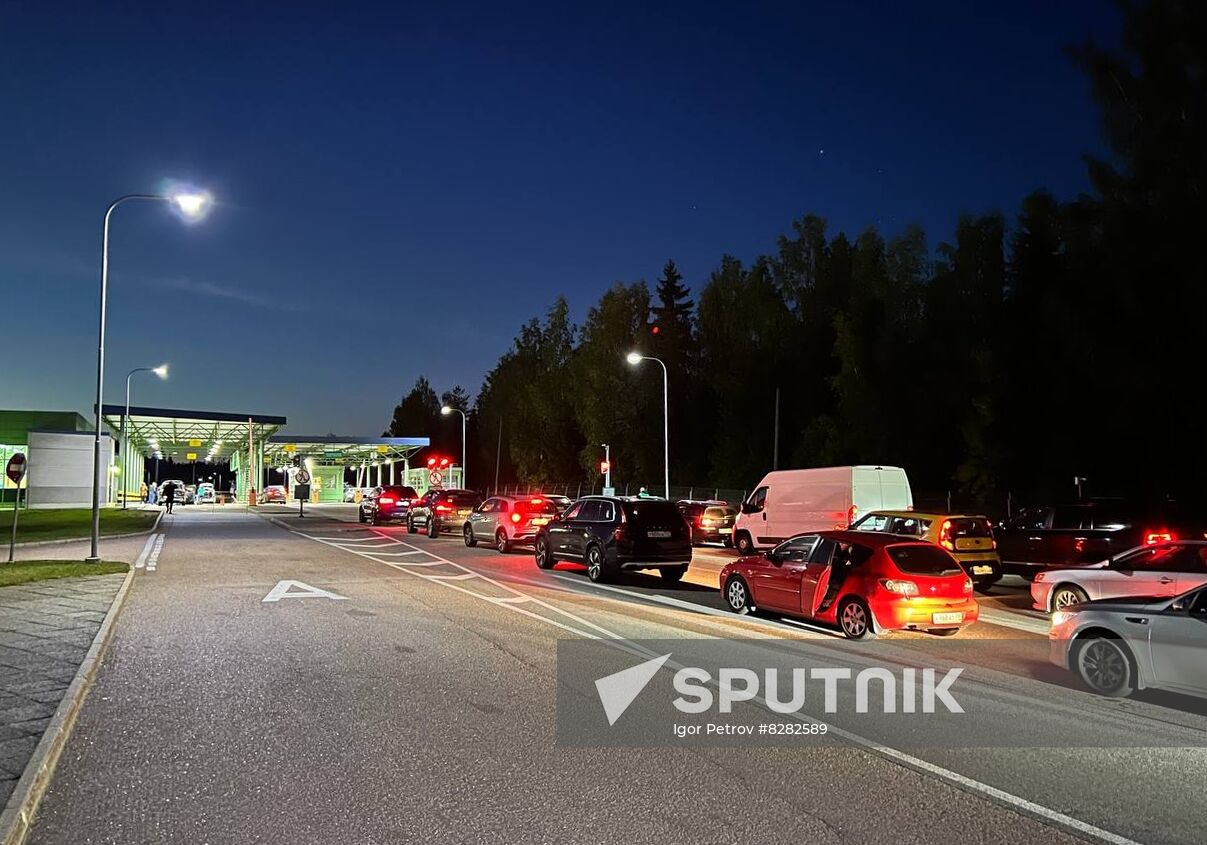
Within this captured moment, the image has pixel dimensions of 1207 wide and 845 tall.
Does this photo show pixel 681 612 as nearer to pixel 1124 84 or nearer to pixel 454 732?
pixel 454 732

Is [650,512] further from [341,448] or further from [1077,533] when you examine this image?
[341,448]

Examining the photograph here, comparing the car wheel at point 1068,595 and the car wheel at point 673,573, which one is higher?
the car wheel at point 1068,595

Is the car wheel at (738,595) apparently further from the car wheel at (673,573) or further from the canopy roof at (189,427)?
the canopy roof at (189,427)

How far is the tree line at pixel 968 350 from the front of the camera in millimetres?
30000

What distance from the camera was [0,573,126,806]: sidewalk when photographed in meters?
6.39

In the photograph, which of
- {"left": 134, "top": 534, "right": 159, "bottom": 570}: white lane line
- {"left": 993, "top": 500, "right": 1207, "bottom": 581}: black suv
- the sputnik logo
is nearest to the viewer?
the sputnik logo

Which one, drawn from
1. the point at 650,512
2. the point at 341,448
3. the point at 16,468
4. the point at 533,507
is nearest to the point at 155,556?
the point at 16,468

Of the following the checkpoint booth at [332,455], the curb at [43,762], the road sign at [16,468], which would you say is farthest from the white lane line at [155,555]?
the checkpoint booth at [332,455]

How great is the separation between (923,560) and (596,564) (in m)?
7.98

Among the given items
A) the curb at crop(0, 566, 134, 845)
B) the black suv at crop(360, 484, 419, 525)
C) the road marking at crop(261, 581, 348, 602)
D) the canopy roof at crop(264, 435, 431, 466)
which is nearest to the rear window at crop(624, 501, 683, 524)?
the road marking at crop(261, 581, 348, 602)

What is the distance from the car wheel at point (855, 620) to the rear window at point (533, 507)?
49.3ft

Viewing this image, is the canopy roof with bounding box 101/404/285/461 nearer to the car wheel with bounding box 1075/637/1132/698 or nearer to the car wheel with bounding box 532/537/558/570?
the car wheel with bounding box 532/537/558/570

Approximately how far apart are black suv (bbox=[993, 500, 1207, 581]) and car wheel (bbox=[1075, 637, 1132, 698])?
9913 mm

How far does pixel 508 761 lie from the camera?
6059mm
